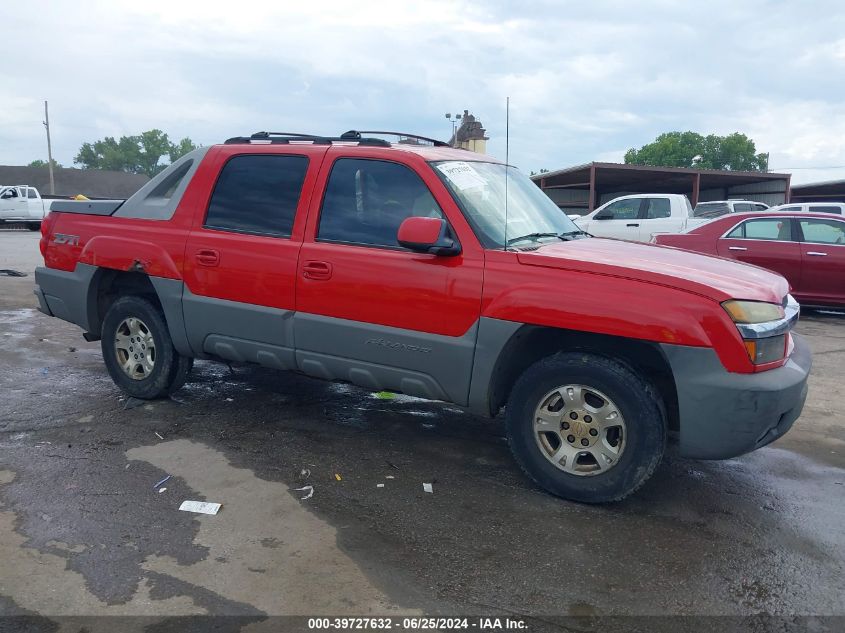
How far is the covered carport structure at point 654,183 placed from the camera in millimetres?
25797

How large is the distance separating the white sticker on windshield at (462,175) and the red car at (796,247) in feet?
20.0

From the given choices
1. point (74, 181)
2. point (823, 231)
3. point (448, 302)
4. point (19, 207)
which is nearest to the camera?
point (448, 302)

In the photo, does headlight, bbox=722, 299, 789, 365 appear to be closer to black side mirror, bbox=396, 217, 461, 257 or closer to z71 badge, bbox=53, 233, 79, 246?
black side mirror, bbox=396, 217, 461, 257

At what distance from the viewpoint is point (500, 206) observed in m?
4.31

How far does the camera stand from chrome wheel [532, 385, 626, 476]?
3.60 meters

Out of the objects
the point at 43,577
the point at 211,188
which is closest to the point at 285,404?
the point at 211,188

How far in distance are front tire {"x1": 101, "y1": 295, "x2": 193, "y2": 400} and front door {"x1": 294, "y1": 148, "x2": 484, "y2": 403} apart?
130 cm

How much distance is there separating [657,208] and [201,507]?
1377 cm

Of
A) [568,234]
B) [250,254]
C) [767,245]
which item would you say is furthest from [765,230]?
[250,254]

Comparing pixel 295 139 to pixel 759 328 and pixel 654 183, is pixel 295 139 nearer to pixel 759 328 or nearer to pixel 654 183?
pixel 759 328

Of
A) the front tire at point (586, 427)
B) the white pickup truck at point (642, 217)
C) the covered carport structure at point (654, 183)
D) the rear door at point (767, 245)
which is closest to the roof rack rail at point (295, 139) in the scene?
the front tire at point (586, 427)

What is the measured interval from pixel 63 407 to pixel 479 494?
3308 mm

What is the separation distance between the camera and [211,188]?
4.93m

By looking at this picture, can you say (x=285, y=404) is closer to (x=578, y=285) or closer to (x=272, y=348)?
(x=272, y=348)
